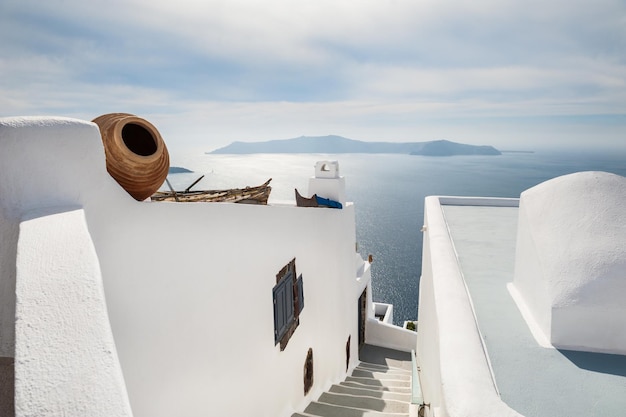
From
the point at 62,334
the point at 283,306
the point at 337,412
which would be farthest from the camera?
the point at 337,412

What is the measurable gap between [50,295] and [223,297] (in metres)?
2.24

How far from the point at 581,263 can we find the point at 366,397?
213 inches

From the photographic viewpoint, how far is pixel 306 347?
6.35 m

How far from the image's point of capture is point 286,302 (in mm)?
5180

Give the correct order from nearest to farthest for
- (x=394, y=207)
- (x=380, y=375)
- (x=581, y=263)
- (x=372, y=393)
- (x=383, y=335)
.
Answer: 1. (x=581, y=263)
2. (x=372, y=393)
3. (x=380, y=375)
4. (x=383, y=335)
5. (x=394, y=207)

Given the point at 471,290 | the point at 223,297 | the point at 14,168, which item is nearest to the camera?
the point at 14,168

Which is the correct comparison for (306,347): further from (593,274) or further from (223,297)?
(593,274)

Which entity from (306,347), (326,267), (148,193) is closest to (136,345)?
(148,193)

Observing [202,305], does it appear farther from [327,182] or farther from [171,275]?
[327,182]

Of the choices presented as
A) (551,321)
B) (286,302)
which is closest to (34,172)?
(551,321)

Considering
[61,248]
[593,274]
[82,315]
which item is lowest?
[593,274]

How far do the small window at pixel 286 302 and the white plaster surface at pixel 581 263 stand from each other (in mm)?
2873

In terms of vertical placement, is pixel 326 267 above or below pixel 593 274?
below

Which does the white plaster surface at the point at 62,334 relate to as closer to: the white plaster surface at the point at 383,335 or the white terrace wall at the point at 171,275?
the white terrace wall at the point at 171,275
